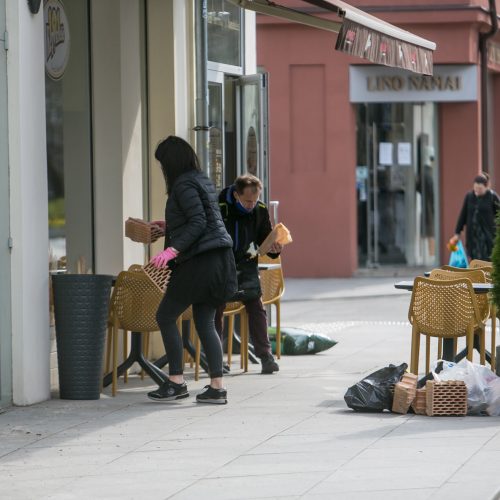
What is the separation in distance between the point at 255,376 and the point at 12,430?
3.21m

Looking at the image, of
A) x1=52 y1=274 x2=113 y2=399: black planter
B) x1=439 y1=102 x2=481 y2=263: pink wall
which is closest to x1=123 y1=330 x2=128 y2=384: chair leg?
x1=52 y1=274 x2=113 y2=399: black planter

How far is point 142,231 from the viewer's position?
11320 millimetres

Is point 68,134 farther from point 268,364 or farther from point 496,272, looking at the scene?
point 496,272

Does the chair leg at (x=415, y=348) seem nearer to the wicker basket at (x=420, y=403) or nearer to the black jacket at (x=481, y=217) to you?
the wicker basket at (x=420, y=403)

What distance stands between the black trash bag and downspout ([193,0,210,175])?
128 inches

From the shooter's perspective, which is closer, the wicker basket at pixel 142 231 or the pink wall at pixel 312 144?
the wicker basket at pixel 142 231

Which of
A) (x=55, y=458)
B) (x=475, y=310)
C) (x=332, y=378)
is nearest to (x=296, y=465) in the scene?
(x=55, y=458)

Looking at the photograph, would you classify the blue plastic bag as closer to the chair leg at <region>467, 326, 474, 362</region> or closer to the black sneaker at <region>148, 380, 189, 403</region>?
the chair leg at <region>467, 326, 474, 362</region>

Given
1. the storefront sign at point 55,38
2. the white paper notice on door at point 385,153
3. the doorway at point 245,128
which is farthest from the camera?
the white paper notice on door at point 385,153

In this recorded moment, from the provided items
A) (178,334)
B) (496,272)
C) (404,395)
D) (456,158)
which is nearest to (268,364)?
(178,334)

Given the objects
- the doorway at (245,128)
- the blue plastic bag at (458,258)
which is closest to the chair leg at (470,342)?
the doorway at (245,128)

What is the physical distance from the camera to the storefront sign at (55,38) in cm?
1091

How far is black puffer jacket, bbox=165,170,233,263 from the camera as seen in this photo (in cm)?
990

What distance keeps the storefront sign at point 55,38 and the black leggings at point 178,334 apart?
2.11 metres
